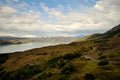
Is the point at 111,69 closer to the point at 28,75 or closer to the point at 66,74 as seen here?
the point at 66,74

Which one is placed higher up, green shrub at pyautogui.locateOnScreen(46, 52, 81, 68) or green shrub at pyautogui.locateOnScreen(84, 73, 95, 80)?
green shrub at pyautogui.locateOnScreen(46, 52, 81, 68)

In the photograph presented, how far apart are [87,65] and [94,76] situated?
10.3 m

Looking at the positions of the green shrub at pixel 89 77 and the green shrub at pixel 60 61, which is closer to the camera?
the green shrub at pixel 89 77

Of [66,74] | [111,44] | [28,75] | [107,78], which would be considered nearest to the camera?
[107,78]

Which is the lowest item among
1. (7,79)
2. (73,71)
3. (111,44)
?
(7,79)

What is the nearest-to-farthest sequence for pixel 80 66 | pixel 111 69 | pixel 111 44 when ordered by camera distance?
pixel 111 69, pixel 80 66, pixel 111 44

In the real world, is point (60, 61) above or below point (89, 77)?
above

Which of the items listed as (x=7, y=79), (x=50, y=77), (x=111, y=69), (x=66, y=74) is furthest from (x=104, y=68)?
(x=7, y=79)

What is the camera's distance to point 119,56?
4356 cm

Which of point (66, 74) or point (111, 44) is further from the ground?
point (111, 44)

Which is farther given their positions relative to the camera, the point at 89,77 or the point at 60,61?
the point at 60,61

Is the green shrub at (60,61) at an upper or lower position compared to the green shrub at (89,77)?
→ upper

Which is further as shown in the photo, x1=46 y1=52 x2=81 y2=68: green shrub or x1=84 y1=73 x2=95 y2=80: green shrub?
x1=46 y1=52 x2=81 y2=68: green shrub

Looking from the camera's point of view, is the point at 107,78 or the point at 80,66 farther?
the point at 80,66
